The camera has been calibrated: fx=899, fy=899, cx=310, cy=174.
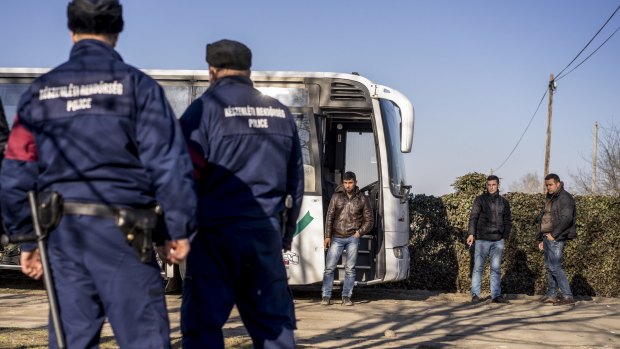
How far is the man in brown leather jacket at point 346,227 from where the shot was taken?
13.1m

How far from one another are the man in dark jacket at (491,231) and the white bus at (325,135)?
129cm

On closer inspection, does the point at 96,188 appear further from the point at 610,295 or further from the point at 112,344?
the point at 610,295

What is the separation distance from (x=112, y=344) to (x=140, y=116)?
455 cm

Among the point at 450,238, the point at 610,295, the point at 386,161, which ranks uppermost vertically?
the point at 386,161

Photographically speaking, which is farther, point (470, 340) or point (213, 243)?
point (470, 340)

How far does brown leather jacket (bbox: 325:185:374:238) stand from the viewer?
13.1 metres

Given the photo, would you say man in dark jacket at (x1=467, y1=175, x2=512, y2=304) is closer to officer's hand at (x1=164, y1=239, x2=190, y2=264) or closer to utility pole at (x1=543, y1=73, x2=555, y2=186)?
officer's hand at (x1=164, y1=239, x2=190, y2=264)

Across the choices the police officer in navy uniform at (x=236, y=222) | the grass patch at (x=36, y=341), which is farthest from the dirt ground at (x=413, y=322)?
the police officer in navy uniform at (x=236, y=222)

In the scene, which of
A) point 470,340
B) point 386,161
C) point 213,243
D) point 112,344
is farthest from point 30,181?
point 386,161

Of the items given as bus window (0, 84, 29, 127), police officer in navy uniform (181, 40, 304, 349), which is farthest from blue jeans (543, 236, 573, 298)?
police officer in navy uniform (181, 40, 304, 349)

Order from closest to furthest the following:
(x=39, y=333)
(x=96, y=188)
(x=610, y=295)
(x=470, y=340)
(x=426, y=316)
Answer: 1. (x=96, y=188)
2. (x=39, y=333)
3. (x=470, y=340)
4. (x=426, y=316)
5. (x=610, y=295)

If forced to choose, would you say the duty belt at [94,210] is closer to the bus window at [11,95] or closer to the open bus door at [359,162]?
the open bus door at [359,162]

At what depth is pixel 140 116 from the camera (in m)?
3.92

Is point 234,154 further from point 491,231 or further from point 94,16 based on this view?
point 491,231
